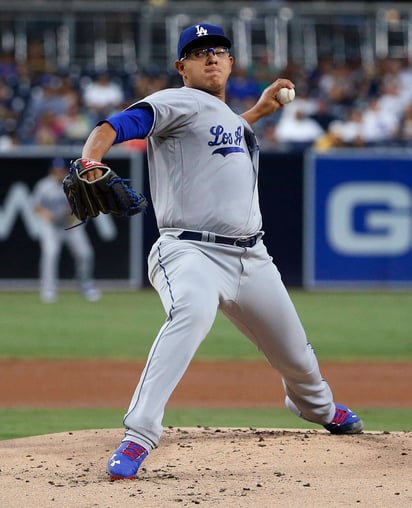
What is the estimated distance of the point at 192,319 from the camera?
451 cm

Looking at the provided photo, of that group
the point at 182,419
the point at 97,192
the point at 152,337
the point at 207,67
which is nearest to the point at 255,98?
the point at 152,337

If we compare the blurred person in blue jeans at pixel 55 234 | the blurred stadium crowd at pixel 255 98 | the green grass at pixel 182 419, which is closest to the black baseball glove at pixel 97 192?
the green grass at pixel 182 419

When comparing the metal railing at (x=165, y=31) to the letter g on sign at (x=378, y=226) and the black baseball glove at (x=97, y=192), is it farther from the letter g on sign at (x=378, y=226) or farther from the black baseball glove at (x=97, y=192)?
the black baseball glove at (x=97, y=192)

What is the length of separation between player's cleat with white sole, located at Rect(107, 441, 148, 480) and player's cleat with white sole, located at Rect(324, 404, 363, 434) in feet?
4.17

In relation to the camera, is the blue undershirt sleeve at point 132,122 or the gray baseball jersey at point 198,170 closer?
the blue undershirt sleeve at point 132,122

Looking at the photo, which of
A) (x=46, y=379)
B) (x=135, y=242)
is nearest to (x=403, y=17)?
(x=135, y=242)

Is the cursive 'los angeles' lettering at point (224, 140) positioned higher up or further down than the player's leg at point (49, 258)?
higher up

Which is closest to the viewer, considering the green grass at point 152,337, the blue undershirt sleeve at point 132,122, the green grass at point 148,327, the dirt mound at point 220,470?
the dirt mound at point 220,470

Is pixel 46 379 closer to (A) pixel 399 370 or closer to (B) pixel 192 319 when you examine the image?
(A) pixel 399 370

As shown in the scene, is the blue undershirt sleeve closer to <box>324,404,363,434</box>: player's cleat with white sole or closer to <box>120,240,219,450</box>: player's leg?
<box>120,240,219,450</box>: player's leg

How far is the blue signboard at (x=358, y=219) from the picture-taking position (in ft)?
47.1

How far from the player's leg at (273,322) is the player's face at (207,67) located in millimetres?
769

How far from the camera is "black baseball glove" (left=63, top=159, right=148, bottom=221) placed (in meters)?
4.23

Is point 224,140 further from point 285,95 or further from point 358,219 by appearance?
point 358,219
